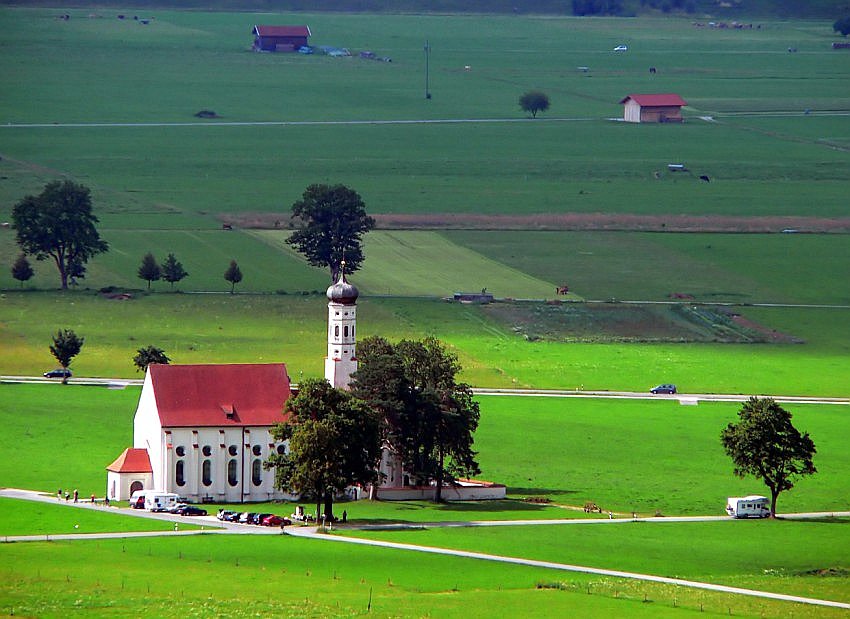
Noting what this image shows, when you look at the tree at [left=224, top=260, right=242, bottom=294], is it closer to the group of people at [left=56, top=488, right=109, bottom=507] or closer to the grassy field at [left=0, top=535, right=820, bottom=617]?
the group of people at [left=56, top=488, right=109, bottom=507]

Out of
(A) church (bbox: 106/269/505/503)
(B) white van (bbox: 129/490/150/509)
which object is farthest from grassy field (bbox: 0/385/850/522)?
(B) white van (bbox: 129/490/150/509)

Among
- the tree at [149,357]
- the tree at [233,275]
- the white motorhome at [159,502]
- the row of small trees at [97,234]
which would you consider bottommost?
the white motorhome at [159,502]

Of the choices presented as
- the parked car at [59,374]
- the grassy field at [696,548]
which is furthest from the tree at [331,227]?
the grassy field at [696,548]

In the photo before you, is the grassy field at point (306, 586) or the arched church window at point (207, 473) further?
the arched church window at point (207, 473)

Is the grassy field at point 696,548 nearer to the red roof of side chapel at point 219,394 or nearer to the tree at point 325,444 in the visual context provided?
the tree at point 325,444

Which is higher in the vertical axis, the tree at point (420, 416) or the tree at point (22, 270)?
the tree at point (22, 270)

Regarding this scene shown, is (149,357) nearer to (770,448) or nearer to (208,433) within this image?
(208,433)

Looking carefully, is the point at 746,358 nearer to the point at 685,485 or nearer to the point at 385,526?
the point at 685,485

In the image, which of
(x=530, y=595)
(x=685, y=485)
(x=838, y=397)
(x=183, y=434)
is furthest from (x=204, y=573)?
(x=838, y=397)
